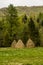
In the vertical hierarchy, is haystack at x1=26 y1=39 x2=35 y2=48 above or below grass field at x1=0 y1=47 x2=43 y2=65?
below

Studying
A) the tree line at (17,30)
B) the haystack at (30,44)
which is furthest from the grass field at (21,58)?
the tree line at (17,30)

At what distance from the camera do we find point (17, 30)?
9188cm

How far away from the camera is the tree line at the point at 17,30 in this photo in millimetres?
84750

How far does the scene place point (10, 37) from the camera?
3366 inches

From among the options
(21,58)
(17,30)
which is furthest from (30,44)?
(21,58)

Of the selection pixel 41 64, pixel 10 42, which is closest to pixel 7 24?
pixel 10 42

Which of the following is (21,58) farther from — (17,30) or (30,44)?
(17,30)

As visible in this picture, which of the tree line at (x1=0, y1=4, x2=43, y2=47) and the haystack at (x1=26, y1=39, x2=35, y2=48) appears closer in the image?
the haystack at (x1=26, y1=39, x2=35, y2=48)

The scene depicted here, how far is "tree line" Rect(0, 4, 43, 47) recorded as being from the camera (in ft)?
278

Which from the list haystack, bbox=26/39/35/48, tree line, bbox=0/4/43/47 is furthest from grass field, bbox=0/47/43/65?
tree line, bbox=0/4/43/47

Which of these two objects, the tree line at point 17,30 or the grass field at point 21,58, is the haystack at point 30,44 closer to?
the tree line at point 17,30

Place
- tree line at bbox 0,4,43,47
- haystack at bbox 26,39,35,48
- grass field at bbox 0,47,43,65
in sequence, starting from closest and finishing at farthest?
grass field at bbox 0,47,43,65, haystack at bbox 26,39,35,48, tree line at bbox 0,4,43,47

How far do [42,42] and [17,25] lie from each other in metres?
13.7

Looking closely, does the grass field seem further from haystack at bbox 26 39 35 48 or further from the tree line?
the tree line
